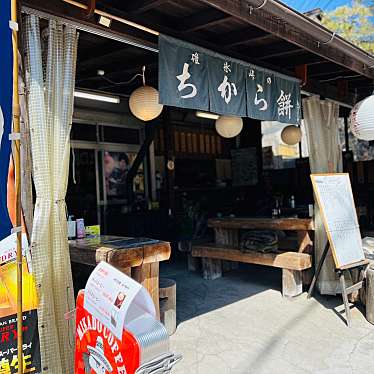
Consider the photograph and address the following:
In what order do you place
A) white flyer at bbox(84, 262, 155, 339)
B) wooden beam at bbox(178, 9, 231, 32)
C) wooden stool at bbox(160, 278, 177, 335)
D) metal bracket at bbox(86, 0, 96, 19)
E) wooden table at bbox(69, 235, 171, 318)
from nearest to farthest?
1. white flyer at bbox(84, 262, 155, 339)
2. metal bracket at bbox(86, 0, 96, 19)
3. wooden table at bbox(69, 235, 171, 318)
4. wooden beam at bbox(178, 9, 231, 32)
5. wooden stool at bbox(160, 278, 177, 335)

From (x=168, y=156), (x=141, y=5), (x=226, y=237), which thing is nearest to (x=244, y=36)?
(x=141, y=5)

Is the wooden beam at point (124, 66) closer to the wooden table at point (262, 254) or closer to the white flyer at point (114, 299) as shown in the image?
the wooden table at point (262, 254)

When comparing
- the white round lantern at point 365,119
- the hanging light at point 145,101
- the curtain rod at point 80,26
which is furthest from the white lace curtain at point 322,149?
the curtain rod at point 80,26

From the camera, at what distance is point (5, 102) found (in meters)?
2.25

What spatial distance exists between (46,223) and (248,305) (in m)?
3.42

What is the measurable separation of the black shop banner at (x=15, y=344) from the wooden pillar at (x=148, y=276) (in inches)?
47.1

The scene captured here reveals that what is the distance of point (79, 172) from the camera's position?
8.52 metres

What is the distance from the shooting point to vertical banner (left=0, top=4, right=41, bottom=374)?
7.38 ft

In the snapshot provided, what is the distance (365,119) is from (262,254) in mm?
2564

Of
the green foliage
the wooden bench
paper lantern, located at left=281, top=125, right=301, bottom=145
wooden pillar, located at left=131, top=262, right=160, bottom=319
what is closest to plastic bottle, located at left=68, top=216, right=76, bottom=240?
wooden pillar, located at left=131, top=262, right=160, bottom=319

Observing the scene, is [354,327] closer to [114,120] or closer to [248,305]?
[248,305]

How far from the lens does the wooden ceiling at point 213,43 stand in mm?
3621

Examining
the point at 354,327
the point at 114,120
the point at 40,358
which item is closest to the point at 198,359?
the point at 40,358

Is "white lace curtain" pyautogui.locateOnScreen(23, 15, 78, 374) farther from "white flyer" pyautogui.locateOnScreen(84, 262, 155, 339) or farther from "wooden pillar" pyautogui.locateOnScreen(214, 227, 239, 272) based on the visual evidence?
"wooden pillar" pyautogui.locateOnScreen(214, 227, 239, 272)
